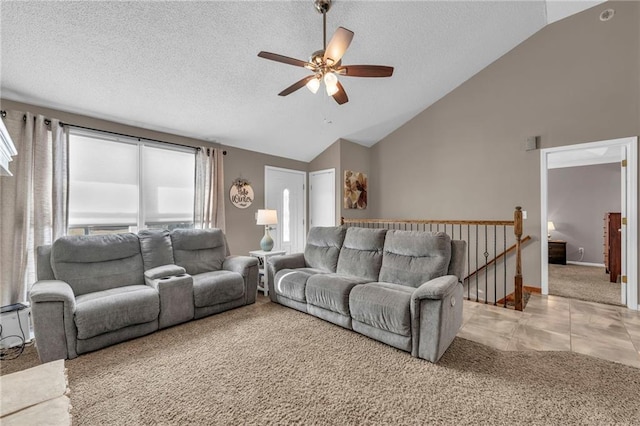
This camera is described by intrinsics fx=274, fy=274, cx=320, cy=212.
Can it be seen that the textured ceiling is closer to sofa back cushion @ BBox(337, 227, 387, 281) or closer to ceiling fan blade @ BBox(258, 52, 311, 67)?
ceiling fan blade @ BBox(258, 52, 311, 67)

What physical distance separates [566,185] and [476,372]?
635cm

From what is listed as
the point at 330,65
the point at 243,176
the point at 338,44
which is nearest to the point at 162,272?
the point at 243,176

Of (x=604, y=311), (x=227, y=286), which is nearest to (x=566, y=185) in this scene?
(x=604, y=311)

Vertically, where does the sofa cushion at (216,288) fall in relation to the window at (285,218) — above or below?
below

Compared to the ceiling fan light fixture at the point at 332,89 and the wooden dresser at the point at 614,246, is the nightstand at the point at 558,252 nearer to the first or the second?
the wooden dresser at the point at 614,246

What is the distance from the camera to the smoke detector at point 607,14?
3496mm

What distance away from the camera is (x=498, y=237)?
179 inches

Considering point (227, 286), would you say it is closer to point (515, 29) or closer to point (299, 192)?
point (299, 192)

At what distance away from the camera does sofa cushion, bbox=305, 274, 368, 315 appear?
2.72 metres

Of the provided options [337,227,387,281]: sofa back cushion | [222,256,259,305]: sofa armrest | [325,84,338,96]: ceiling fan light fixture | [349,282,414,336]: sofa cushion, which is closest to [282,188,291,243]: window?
[222,256,259,305]: sofa armrest

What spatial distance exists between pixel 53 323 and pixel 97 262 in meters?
0.82

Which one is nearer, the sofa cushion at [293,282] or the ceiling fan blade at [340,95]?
the ceiling fan blade at [340,95]

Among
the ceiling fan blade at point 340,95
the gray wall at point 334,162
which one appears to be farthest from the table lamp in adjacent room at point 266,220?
the ceiling fan blade at point 340,95

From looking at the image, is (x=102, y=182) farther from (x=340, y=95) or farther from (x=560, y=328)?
(x=560, y=328)
